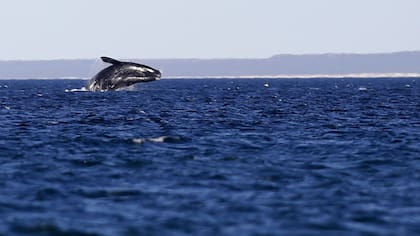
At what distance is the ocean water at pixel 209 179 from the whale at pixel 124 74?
2499 centimetres

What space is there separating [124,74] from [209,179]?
47648 millimetres

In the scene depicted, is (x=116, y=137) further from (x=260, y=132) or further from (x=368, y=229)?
(x=368, y=229)

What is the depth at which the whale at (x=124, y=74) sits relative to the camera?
222 feet

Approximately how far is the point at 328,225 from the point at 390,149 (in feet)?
44.8

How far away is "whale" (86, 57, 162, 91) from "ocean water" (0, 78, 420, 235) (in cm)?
2499

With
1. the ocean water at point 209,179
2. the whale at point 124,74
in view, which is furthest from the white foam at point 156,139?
the whale at point 124,74

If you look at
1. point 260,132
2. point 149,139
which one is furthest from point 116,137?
point 260,132

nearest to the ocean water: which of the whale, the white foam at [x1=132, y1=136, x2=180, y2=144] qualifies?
the white foam at [x1=132, y1=136, x2=180, y2=144]

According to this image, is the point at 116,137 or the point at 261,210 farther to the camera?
the point at 116,137

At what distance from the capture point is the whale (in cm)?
6775

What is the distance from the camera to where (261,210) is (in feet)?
63.9

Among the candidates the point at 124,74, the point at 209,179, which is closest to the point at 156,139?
the point at 209,179

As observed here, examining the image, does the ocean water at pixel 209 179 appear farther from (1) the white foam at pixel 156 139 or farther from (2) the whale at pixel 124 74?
(2) the whale at pixel 124 74

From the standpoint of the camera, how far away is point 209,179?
23891 mm
